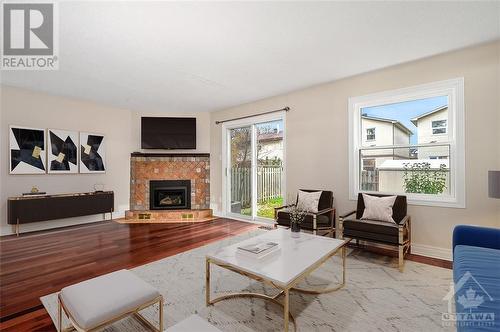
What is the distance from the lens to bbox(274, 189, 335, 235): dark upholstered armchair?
3.58 metres

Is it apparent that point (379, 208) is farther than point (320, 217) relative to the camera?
No

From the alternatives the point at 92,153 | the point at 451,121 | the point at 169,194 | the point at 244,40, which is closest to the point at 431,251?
the point at 451,121

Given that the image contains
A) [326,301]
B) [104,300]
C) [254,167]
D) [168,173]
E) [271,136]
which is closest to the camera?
[104,300]

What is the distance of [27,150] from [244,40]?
14.8 ft

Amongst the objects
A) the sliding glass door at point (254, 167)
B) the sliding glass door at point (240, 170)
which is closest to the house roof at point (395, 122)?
the sliding glass door at point (254, 167)

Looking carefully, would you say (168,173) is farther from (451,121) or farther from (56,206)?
(451,121)

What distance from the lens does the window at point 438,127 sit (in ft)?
10.8

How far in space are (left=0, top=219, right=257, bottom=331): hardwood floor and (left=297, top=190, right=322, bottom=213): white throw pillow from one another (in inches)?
52.0

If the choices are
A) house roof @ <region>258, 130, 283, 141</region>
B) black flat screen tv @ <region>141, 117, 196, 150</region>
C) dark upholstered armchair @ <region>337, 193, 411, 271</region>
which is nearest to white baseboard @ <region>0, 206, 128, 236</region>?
black flat screen tv @ <region>141, 117, 196, 150</region>

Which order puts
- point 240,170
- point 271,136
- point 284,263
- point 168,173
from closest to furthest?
point 284,263, point 271,136, point 240,170, point 168,173

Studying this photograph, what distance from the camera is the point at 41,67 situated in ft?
11.7

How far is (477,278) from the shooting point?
1607mm

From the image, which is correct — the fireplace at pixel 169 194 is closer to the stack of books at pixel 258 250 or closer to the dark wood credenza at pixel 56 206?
the dark wood credenza at pixel 56 206

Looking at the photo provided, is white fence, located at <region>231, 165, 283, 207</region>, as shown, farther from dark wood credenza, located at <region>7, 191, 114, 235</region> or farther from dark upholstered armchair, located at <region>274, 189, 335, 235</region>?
dark wood credenza, located at <region>7, 191, 114, 235</region>
